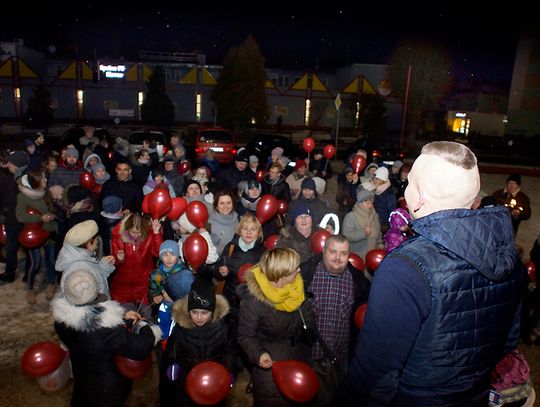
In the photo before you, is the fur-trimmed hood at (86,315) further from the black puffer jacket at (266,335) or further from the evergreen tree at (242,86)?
the evergreen tree at (242,86)

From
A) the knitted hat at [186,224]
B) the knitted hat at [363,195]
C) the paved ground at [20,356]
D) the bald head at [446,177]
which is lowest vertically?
the paved ground at [20,356]

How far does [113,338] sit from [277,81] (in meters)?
46.3

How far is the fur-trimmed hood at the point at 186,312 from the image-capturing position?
3.32 m

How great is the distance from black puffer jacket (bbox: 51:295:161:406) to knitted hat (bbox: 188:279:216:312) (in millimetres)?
449

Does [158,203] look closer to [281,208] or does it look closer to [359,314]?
[281,208]

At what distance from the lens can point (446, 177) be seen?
1.66 m

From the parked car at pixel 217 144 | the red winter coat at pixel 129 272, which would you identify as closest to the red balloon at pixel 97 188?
the red winter coat at pixel 129 272

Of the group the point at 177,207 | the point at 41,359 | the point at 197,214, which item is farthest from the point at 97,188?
the point at 41,359

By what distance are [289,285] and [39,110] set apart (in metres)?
34.6

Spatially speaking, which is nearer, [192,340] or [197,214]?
[192,340]

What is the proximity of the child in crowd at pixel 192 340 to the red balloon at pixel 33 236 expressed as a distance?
3.22 meters

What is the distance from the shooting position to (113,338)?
120 inches

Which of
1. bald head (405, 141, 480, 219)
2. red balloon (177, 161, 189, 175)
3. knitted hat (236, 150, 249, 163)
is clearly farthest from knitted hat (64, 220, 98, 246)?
knitted hat (236, 150, 249, 163)

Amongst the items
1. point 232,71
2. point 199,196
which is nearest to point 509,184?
point 199,196
